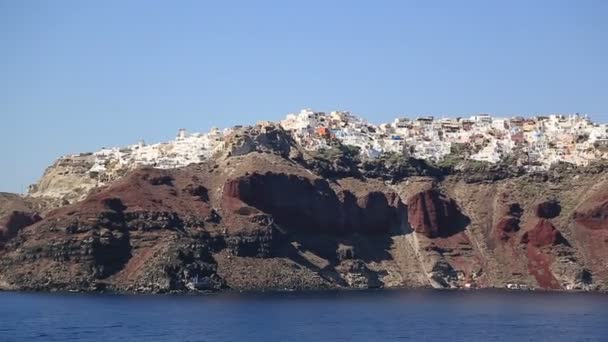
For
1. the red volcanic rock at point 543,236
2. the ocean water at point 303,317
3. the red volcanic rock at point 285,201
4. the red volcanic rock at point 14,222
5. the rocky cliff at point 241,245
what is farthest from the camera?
the red volcanic rock at point 543,236

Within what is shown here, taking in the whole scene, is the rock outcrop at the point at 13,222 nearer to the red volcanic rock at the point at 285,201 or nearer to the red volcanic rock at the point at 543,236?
the red volcanic rock at the point at 285,201

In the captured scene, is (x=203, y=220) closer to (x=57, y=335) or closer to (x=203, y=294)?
(x=203, y=294)

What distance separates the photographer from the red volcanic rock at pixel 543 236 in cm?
19362

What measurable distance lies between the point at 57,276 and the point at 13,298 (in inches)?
465

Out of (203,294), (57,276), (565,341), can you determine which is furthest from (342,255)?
(565,341)

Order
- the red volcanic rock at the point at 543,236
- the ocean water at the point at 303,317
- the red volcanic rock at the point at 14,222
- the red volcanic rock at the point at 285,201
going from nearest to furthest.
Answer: the ocean water at the point at 303,317, the red volcanic rock at the point at 285,201, the red volcanic rock at the point at 14,222, the red volcanic rock at the point at 543,236

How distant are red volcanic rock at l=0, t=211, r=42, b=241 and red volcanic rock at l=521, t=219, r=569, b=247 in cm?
8414

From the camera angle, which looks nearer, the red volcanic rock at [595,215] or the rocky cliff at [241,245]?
the rocky cliff at [241,245]

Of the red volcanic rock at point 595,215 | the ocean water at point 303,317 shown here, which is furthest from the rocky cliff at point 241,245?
the ocean water at point 303,317

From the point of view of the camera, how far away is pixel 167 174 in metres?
194

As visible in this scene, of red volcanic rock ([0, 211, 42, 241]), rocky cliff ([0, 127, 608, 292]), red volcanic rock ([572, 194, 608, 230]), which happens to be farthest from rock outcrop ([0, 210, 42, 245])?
red volcanic rock ([572, 194, 608, 230])

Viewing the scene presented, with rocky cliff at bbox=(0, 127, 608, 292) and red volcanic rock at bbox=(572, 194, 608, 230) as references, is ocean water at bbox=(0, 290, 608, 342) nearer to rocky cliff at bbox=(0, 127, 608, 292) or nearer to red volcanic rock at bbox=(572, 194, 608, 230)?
rocky cliff at bbox=(0, 127, 608, 292)

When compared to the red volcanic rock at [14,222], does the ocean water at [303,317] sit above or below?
below

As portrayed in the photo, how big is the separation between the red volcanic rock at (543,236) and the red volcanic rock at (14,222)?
84.1 metres
